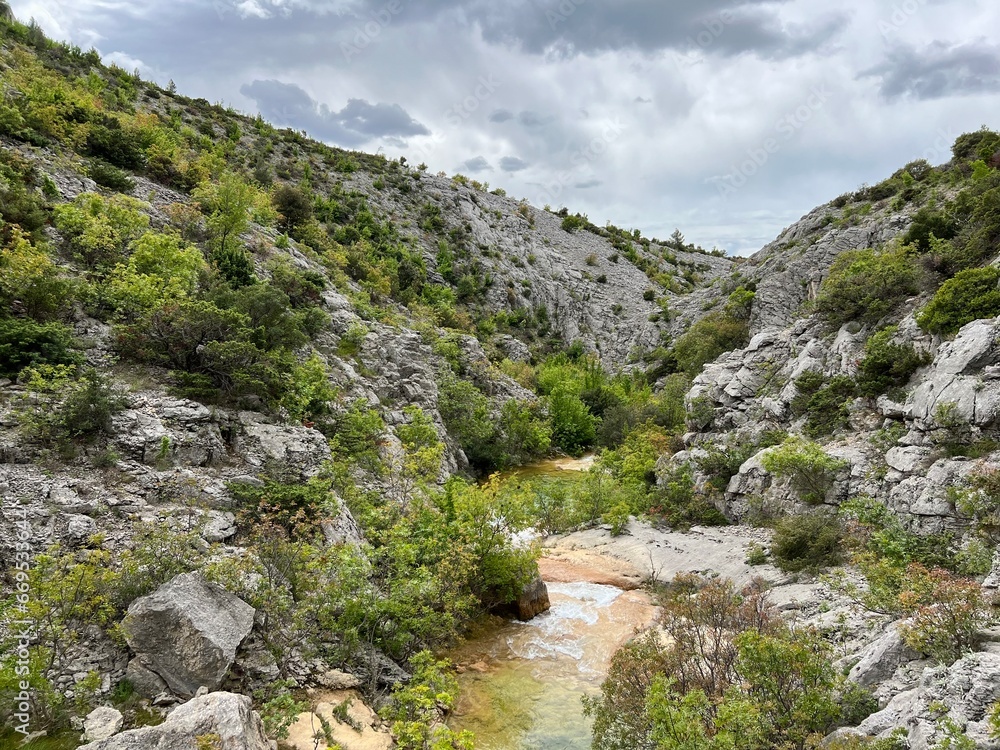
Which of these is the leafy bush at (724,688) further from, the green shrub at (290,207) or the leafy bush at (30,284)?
the green shrub at (290,207)

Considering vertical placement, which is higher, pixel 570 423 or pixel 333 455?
pixel 333 455

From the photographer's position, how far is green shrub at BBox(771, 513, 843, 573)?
44.0 ft

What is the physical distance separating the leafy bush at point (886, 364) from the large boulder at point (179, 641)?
19.2 m

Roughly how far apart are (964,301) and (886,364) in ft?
8.74

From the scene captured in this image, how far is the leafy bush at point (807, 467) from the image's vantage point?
15.5 m

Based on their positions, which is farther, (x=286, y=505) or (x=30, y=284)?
(x=30, y=284)

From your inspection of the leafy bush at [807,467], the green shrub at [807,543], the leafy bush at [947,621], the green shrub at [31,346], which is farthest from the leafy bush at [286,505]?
the leafy bush at [807,467]

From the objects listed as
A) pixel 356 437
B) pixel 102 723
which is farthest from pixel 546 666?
pixel 356 437

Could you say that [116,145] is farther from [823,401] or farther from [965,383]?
[965,383]

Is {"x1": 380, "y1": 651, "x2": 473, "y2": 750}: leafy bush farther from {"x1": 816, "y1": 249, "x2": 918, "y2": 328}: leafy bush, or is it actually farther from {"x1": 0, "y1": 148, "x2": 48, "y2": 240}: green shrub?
{"x1": 816, "y1": 249, "x2": 918, "y2": 328}: leafy bush

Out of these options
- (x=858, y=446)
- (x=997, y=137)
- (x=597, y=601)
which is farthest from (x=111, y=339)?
(x=997, y=137)

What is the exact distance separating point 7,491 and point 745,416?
23.2 metres

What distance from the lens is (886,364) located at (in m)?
17.0

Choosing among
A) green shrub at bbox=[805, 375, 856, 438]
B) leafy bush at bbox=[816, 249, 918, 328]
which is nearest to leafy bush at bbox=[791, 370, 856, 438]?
green shrub at bbox=[805, 375, 856, 438]
